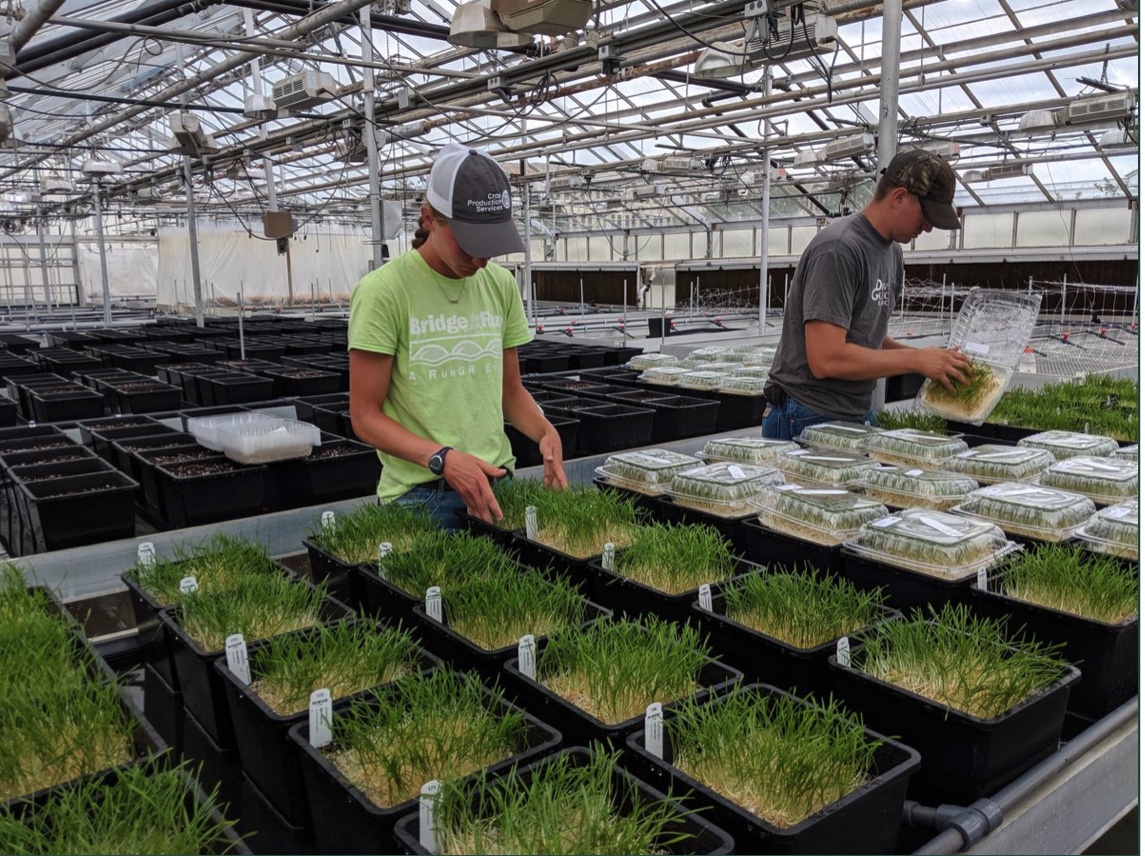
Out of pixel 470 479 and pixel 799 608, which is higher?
pixel 470 479

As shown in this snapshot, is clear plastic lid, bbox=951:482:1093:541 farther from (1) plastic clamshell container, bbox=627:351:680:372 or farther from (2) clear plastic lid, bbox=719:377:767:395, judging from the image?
(1) plastic clamshell container, bbox=627:351:680:372

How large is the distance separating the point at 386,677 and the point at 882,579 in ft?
2.97

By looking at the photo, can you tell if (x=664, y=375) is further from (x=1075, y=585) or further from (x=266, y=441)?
(x=1075, y=585)

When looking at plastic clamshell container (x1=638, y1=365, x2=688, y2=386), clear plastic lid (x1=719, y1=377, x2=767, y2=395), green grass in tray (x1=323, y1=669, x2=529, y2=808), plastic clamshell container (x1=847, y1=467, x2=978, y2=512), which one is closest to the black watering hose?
green grass in tray (x1=323, y1=669, x2=529, y2=808)

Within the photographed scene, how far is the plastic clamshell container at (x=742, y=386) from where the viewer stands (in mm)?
4051

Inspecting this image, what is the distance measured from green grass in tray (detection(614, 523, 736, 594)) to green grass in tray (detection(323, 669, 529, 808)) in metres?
0.51

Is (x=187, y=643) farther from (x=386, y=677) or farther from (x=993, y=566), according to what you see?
(x=993, y=566)

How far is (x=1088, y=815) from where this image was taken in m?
1.15

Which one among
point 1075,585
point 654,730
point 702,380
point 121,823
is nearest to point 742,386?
point 702,380

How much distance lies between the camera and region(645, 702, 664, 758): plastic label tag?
1.03 metres

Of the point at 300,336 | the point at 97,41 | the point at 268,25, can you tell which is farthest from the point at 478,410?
the point at 268,25

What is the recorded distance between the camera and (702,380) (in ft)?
13.9

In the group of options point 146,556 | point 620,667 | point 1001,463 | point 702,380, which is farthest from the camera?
point 702,380

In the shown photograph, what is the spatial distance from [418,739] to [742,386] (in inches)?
129
